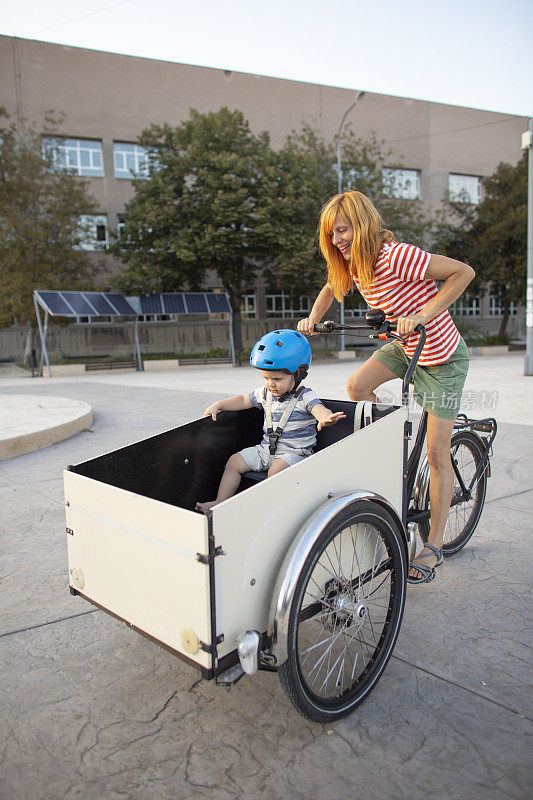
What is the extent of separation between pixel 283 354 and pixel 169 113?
98.4 feet

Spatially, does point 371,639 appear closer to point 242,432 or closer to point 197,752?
point 197,752

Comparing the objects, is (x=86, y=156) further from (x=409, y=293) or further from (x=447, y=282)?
(x=447, y=282)

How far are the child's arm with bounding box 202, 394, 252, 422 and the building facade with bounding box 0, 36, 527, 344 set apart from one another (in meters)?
22.6

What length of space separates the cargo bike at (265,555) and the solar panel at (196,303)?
2132 cm

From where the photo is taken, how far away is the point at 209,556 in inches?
61.7

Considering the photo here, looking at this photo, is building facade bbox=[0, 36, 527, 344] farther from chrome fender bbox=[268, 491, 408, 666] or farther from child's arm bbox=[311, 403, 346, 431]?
chrome fender bbox=[268, 491, 408, 666]

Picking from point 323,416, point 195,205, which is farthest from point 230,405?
point 195,205

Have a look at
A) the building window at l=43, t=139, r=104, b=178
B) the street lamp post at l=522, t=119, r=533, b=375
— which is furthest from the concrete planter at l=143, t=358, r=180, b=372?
the street lamp post at l=522, t=119, r=533, b=375

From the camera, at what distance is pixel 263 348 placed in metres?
2.59

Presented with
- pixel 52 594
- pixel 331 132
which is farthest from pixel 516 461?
pixel 331 132

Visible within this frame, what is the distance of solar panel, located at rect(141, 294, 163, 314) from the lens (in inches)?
908

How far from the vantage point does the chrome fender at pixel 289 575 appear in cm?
167

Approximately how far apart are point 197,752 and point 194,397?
30.7 ft

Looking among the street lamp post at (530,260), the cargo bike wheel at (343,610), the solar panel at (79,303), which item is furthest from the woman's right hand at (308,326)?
the solar panel at (79,303)
